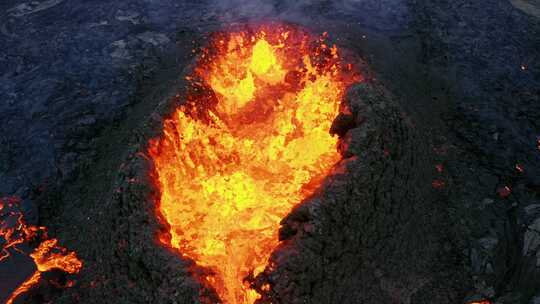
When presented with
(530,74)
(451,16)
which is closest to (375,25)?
(451,16)

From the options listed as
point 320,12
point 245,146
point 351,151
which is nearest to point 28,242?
point 245,146

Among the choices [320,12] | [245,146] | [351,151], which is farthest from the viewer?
[320,12]

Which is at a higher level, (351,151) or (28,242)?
(351,151)

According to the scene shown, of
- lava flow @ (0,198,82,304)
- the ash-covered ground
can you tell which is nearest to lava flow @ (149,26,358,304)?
the ash-covered ground

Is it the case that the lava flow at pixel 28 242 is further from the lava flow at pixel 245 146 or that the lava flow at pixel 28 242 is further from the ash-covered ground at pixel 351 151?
the lava flow at pixel 245 146

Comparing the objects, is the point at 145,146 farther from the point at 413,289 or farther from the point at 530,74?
the point at 530,74

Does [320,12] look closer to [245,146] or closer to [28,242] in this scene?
[245,146]

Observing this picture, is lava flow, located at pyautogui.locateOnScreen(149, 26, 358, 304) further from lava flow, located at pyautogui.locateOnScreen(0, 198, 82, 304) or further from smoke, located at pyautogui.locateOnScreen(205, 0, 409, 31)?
lava flow, located at pyautogui.locateOnScreen(0, 198, 82, 304)
